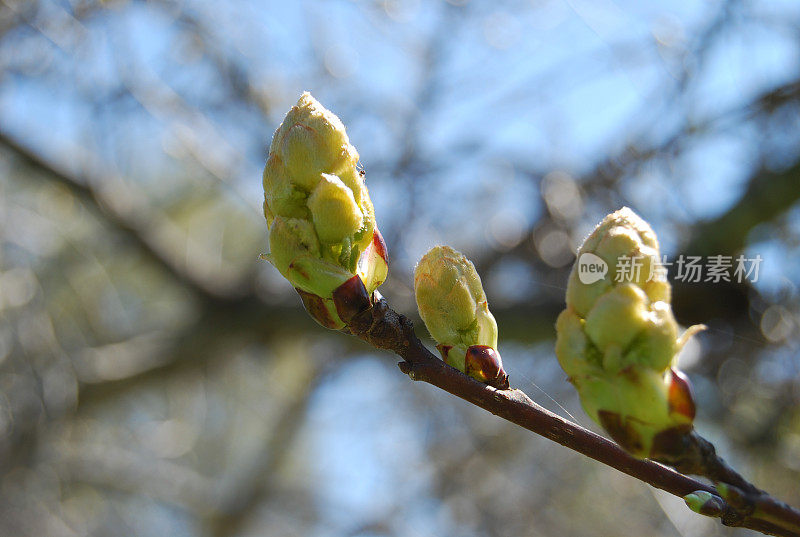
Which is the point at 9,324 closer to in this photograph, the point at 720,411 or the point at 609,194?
the point at 609,194

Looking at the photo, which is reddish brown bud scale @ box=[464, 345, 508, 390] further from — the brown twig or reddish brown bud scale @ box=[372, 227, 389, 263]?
reddish brown bud scale @ box=[372, 227, 389, 263]

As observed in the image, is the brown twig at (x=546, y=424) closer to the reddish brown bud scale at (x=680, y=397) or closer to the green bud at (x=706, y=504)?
the green bud at (x=706, y=504)

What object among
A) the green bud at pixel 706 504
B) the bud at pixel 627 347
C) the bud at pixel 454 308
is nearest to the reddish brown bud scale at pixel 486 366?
the bud at pixel 454 308

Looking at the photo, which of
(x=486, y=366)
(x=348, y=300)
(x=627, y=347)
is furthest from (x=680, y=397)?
(x=348, y=300)

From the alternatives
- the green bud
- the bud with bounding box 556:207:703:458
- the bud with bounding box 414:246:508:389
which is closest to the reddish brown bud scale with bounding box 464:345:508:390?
the bud with bounding box 414:246:508:389

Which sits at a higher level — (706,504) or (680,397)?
(680,397)

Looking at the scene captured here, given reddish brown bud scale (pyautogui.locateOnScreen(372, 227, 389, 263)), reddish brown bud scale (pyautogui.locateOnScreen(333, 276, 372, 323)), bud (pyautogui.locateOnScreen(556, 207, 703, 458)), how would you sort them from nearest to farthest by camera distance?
bud (pyautogui.locateOnScreen(556, 207, 703, 458))
reddish brown bud scale (pyautogui.locateOnScreen(333, 276, 372, 323))
reddish brown bud scale (pyautogui.locateOnScreen(372, 227, 389, 263))

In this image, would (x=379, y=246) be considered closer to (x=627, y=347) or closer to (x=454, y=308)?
(x=454, y=308)

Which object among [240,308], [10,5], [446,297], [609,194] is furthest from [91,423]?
[446,297]
